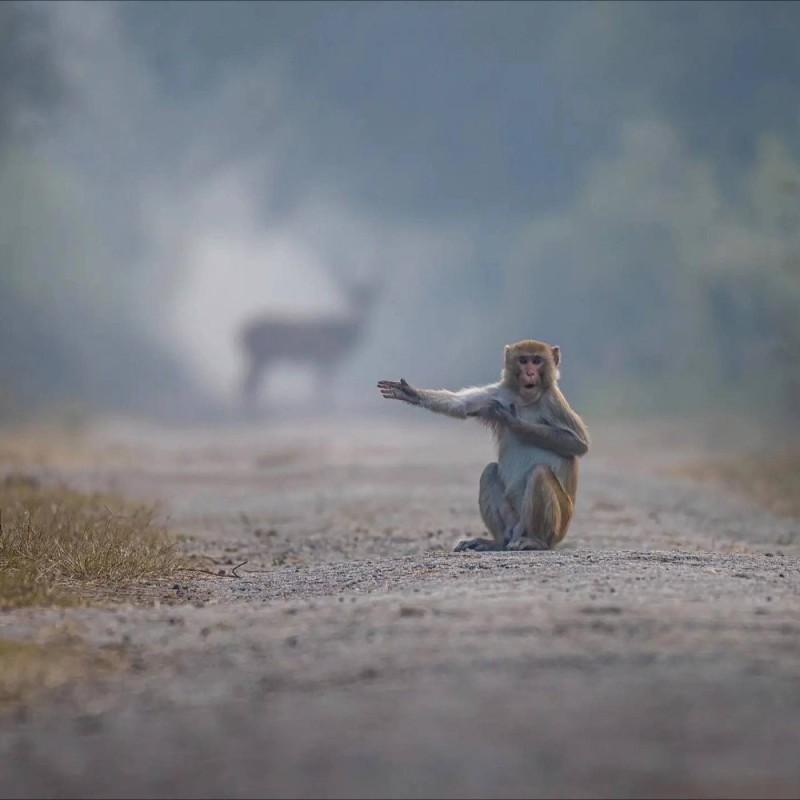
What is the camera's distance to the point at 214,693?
4.71 metres

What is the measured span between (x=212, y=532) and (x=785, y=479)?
31.3 ft

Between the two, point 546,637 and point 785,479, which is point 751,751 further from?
point 785,479

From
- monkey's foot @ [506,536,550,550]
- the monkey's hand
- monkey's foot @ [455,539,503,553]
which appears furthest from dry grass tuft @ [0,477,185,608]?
monkey's foot @ [506,536,550,550]

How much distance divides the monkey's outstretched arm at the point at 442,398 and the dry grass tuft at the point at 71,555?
6.37 feet

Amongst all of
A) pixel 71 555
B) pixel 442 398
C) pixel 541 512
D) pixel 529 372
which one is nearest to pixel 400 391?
pixel 442 398

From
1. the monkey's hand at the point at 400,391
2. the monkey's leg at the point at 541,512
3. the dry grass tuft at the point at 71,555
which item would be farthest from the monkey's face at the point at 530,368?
the dry grass tuft at the point at 71,555

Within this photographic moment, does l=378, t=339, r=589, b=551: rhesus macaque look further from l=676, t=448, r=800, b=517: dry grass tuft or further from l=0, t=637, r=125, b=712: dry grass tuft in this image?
l=676, t=448, r=800, b=517: dry grass tuft

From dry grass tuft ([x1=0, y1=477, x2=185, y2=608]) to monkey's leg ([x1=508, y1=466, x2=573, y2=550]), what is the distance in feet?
7.80

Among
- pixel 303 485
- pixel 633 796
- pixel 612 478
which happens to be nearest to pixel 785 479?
pixel 612 478

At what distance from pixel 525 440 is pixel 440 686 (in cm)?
398

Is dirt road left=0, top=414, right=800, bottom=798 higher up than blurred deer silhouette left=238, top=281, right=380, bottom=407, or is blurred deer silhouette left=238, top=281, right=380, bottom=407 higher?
blurred deer silhouette left=238, top=281, right=380, bottom=407

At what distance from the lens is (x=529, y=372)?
838cm

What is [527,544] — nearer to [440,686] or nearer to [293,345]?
[440,686]

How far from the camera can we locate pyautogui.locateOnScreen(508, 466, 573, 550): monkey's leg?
27.1 feet
